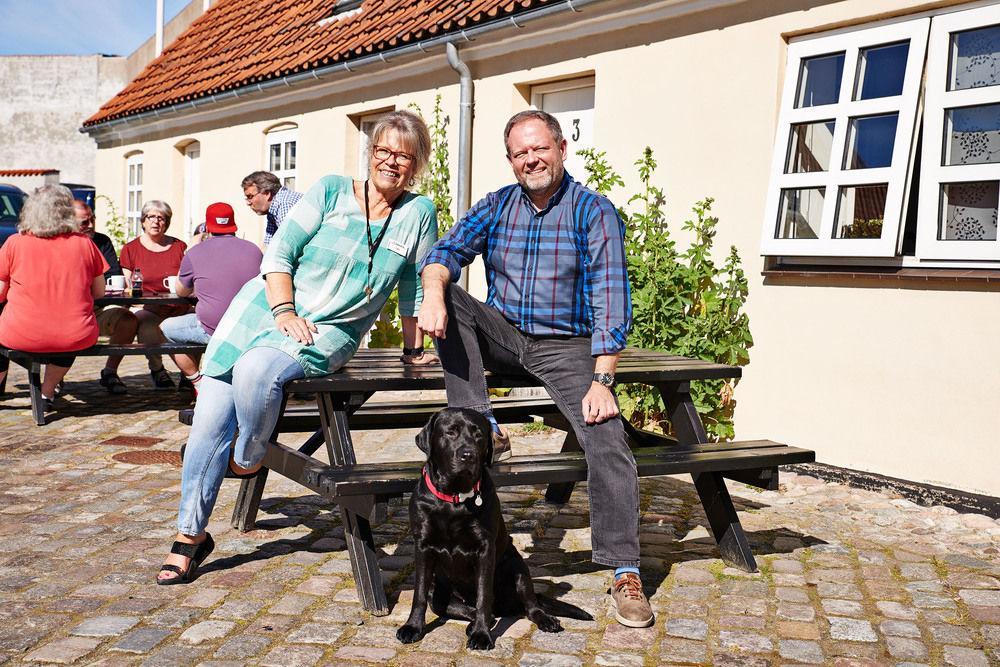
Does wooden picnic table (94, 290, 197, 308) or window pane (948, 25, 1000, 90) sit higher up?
window pane (948, 25, 1000, 90)

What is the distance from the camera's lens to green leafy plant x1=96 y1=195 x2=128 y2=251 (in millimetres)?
16156

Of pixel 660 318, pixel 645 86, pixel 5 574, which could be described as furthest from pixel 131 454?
pixel 645 86

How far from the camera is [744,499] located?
18.4 feet

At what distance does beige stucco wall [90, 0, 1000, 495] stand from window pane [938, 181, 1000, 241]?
324 mm

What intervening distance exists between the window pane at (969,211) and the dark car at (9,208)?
16.3m

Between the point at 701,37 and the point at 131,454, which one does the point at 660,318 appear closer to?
the point at 701,37

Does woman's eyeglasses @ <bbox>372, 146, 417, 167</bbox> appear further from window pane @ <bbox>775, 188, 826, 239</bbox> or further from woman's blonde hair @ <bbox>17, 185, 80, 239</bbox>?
woman's blonde hair @ <bbox>17, 185, 80, 239</bbox>

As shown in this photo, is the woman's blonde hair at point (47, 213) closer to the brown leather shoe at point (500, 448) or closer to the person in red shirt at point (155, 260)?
the person in red shirt at point (155, 260)

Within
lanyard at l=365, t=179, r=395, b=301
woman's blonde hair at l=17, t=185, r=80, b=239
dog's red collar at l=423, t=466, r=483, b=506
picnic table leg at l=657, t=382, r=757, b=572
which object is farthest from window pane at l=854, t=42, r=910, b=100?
woman's blonde hair at l=17, t=185, r=80, b=239

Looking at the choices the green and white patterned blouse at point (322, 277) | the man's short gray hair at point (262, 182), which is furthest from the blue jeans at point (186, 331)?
the green and white patterned blouse at point (322, 277)

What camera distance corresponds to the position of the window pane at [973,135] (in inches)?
214

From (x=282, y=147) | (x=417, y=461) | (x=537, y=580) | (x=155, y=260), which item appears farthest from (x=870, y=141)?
(x=282, y=147)

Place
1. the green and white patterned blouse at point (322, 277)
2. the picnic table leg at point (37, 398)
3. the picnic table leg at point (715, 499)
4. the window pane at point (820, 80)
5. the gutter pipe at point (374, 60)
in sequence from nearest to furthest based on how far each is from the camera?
the green and white patterned blouse at point (322, 277)
the picnic table leg at point (715, 499)
the window pane at point (820, 80)
the picnic table leg at point (37, 398)
the gutter pipe at point (374, 60)

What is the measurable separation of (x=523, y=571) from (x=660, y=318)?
351cm
